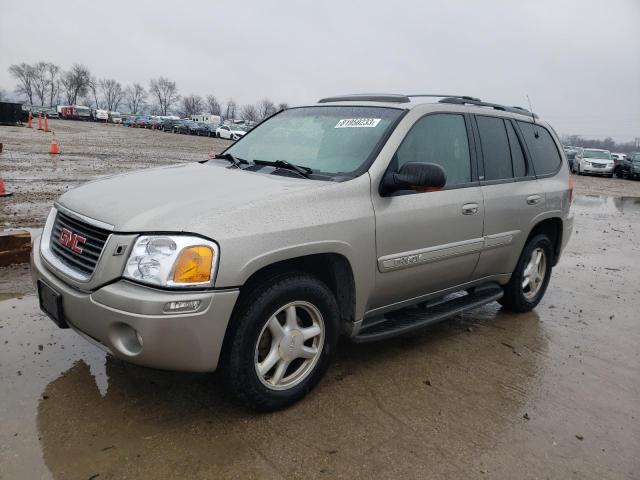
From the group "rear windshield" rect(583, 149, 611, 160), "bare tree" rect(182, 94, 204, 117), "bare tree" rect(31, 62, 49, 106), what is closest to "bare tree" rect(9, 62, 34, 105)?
"bare tree" rect(31, 62, 49, 106)

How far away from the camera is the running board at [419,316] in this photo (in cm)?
344

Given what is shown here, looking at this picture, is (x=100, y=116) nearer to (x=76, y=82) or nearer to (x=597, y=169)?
(x=76, y=82)

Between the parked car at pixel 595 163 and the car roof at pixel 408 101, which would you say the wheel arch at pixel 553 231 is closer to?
the car roof at pixel 408 101

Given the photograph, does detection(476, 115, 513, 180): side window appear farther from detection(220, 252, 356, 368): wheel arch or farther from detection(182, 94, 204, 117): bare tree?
detection(182, 94, 204, 117): bare tree

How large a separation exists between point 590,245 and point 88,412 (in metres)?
Result: 8.25

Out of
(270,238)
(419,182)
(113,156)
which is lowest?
(113,156)

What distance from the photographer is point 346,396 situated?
327cm

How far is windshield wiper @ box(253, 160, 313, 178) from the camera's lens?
3.36 meters

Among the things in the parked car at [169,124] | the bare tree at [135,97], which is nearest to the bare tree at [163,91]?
the bare tree at [135,97]

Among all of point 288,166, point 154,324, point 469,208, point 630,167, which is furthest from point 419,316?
point 630,167

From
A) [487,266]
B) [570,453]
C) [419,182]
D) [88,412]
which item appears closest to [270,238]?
[419,182]

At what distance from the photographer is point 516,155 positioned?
464 cm

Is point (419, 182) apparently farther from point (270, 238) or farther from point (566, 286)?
point (566, 286)

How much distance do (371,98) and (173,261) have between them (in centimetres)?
227
